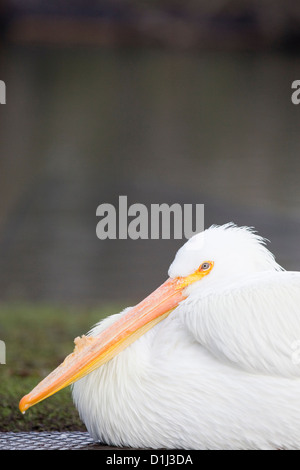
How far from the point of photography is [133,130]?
1497 cm

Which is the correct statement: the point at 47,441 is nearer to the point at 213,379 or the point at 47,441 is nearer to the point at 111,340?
the point at 111,340

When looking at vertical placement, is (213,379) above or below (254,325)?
below

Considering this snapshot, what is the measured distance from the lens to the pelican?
2.80 meters

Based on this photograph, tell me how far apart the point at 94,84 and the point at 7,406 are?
15880 millimetres

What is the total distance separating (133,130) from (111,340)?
477 inches

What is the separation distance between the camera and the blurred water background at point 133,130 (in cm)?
790

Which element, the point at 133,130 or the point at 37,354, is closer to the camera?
the point at 37,354

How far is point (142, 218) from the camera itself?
25.6 feet

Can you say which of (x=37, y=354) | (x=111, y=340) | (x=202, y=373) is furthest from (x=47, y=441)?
(x=37, y=354)

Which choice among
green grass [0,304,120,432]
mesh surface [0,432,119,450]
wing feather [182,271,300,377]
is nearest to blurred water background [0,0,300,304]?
green grass [0,304,120,432]

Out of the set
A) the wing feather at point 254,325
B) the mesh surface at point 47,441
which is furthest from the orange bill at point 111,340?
the wing feather at point 254,325

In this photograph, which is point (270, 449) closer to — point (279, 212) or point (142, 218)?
point (142, 218)

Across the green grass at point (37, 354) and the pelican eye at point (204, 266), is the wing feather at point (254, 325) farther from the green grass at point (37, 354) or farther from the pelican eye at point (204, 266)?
the green grass at point (37, 354)
